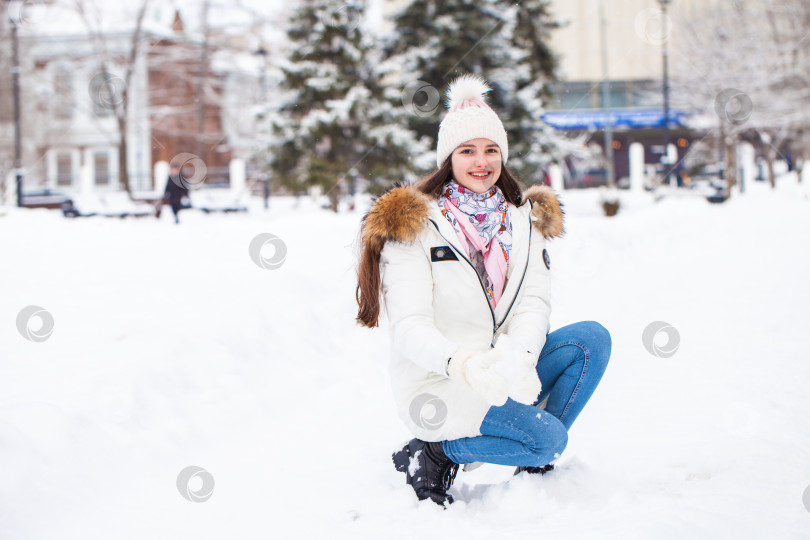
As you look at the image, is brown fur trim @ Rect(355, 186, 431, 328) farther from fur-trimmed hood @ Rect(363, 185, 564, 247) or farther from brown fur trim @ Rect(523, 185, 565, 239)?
brown fur trim @ Rect(523, 185, 565, 239)

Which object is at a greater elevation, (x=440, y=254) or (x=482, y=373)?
(x=440, y=254)

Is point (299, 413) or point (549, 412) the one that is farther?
point (299, 413)

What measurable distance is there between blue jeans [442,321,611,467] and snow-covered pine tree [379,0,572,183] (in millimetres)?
12639

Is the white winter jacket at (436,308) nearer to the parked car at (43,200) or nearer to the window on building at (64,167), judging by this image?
the parked car at (43,200)

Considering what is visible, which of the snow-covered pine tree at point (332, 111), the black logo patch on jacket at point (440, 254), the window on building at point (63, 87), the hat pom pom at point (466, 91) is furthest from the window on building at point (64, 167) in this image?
the black logo patch on jacket at point (440, 254)

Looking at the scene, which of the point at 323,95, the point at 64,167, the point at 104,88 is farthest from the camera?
the point at 64,167

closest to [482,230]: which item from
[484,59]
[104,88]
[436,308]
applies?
[436,308]

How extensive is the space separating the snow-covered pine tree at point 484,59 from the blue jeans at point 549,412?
12.6 m

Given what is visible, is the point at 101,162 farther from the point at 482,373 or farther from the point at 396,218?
the point at 482,373

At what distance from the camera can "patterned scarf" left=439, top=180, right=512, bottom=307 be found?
257 centimetres

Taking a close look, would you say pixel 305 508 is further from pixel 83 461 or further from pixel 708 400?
pixel 708 400

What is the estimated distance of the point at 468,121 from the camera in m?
2.55

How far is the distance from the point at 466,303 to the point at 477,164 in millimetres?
516

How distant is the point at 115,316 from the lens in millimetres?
4176
